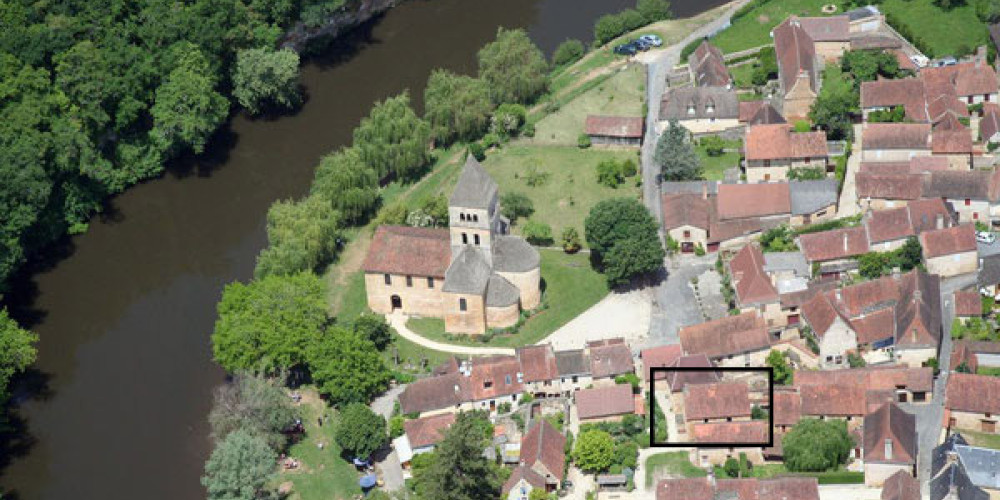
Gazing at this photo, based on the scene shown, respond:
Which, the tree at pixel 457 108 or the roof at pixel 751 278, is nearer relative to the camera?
the roof at pixel 751 278

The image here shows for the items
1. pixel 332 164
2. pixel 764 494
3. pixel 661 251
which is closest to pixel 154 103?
pixel 332 164

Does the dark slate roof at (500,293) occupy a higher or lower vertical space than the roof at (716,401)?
higher

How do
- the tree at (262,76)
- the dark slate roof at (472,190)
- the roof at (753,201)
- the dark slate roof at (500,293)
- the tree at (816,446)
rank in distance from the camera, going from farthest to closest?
the tree at (262,76)
the roof at (753,201)
the dark slate roof at (500,293)
the dark slate roof at (472,190)
the tree at (816,446)

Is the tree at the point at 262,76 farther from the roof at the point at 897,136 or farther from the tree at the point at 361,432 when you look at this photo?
the roof at the point at 897,136

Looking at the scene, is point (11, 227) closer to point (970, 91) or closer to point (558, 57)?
point (558, 57)

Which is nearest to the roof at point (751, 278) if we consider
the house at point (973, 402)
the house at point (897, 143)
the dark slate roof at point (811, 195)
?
the dark slate roof at point (811, 195)

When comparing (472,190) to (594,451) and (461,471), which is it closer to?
(594,451)

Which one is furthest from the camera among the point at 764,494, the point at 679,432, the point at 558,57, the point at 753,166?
the point at 558,57
